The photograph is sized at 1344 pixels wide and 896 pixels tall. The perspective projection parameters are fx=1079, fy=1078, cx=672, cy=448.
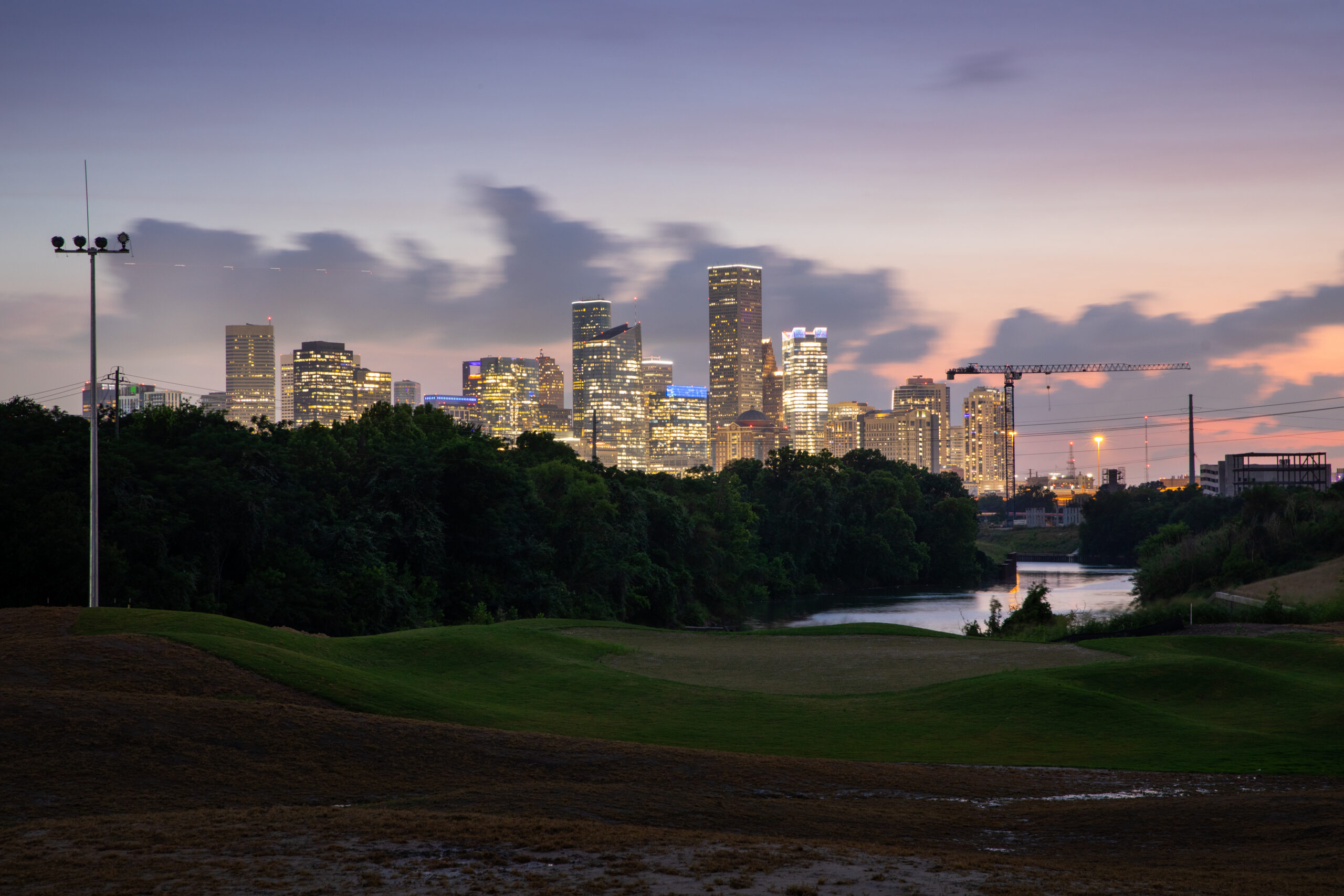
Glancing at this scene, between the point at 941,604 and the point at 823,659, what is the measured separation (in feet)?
181

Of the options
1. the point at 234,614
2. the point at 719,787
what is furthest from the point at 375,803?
the point at 234,614

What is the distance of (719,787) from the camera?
1348 centimetres

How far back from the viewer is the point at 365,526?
51344mm

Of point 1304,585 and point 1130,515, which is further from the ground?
point 1130,515

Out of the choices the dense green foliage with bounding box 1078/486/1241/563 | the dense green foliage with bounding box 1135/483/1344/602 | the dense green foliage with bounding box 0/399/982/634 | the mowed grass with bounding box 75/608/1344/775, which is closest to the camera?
the mowed grass with bounding box 75/608/1344/775

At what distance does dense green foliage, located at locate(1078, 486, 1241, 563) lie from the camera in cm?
11775

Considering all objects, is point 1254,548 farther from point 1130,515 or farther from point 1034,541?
point 1034,541

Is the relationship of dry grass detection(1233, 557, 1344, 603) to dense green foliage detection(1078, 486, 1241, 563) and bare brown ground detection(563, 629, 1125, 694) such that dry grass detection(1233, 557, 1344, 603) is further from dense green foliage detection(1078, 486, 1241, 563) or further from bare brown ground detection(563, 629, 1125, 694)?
dense green foliage detection(1078, 486, 1241, 563)

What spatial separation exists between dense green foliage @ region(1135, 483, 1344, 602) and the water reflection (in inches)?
147

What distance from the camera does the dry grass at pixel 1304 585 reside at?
178 feet

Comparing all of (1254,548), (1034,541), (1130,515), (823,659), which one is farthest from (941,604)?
(1034,541)

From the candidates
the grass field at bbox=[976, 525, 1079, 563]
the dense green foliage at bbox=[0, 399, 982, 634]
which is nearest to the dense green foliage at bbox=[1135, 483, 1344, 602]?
the dense green foliage at bbox=[0, 399, 982, 634]

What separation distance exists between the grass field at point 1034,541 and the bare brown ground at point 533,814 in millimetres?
131932

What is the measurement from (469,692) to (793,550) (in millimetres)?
78516
